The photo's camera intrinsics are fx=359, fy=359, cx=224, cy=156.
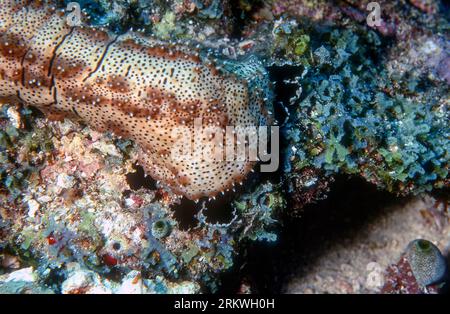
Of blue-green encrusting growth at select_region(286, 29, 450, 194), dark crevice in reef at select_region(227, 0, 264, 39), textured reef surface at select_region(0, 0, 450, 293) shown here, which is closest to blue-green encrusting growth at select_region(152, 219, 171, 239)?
textured reef surface at select_region(0, 0, 450, 293)

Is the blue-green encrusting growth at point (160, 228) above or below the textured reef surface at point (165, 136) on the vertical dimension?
below

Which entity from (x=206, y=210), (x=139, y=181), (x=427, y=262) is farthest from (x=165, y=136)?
(x=427, y=262)

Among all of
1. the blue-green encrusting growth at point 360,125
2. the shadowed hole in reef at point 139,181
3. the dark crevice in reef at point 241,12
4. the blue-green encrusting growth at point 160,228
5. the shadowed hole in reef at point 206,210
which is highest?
the dark crevice in reef at point 241,12

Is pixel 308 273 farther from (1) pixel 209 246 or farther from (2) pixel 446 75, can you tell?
(2) pixel 446 75

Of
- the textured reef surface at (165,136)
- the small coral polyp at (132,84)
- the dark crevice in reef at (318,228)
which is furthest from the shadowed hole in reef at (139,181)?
the dark crevice in reef at (318,228)

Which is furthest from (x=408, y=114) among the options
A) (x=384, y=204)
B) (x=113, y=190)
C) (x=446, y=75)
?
(x=113, y=190)

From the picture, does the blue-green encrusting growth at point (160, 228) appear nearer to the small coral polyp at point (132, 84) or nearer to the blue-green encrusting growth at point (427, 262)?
the small coral polyp at point (132, 84)

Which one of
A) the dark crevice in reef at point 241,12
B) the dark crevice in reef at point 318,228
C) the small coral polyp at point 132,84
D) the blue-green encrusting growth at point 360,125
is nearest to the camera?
the small coral polyp at point 132,84
